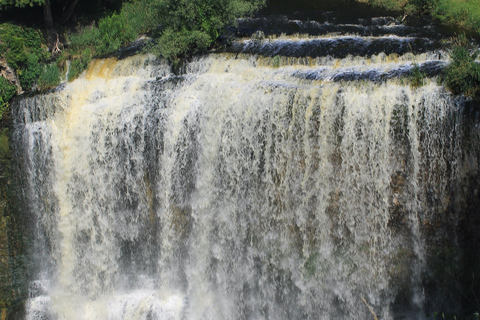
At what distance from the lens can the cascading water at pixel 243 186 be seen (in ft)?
29.5

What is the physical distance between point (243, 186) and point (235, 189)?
0.21 metres

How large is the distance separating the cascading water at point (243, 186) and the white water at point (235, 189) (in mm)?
31

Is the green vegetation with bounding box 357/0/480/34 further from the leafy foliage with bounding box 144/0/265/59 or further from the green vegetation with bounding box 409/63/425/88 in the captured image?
the green vegetation with bounding box 409/63/425/88

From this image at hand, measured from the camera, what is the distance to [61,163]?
11.2 metres

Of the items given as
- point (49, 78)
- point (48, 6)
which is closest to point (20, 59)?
point (49, 78)

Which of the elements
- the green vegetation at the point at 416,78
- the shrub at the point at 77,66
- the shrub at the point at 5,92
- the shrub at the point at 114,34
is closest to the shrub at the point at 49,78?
the shrub at the point at 77,66

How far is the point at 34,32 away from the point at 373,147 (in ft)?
40.8

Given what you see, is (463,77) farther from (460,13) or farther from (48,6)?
(48,6)

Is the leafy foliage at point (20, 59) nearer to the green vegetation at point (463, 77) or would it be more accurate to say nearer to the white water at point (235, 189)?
the white water at point (235, 189)

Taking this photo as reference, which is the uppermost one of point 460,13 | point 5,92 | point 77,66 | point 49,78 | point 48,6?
point 48,6

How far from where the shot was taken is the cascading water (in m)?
8.98

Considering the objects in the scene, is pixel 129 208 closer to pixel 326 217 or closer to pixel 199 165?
pixel 199 165

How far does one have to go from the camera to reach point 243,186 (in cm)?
1007

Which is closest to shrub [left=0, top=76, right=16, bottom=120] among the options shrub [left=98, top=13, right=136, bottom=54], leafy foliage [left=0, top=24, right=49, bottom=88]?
leafy foliage [left=0, top=24, right=49, bottom=88]
